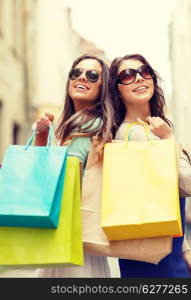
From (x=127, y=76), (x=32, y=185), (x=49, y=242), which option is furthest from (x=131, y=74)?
(x=49, y=242)

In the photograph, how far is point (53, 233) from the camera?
2.33m

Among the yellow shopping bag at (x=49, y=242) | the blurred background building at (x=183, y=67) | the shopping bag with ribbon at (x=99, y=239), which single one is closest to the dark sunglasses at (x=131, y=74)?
the shopping bag with ribbon at (x=99, y=239)

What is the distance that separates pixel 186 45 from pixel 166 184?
2459 centimetres

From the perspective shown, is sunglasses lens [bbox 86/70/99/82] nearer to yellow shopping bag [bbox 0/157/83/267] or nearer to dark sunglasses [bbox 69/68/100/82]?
dark sunglasses [bbox 69/68/100/82]

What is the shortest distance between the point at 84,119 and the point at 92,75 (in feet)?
0.76

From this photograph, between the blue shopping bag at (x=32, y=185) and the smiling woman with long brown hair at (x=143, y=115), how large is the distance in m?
0.38

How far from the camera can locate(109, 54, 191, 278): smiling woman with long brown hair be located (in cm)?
255

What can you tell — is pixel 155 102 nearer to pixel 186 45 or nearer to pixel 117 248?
pixel 117 248

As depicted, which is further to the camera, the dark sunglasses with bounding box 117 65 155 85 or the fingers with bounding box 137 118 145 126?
the dark sunglasses with bounding box 117 65 155 85

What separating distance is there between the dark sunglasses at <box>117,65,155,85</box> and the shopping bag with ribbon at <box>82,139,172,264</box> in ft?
1.16

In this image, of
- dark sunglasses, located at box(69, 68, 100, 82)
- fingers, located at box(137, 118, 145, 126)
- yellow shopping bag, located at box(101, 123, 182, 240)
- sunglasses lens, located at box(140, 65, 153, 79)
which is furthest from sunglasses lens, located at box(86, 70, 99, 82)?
yellow shopping bag, located at box(101, 123, 182, 240)

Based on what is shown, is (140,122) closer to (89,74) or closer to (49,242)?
(89,74)

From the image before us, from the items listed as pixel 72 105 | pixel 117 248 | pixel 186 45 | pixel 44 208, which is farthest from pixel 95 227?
pixel 186 45

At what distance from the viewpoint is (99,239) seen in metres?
2.45
